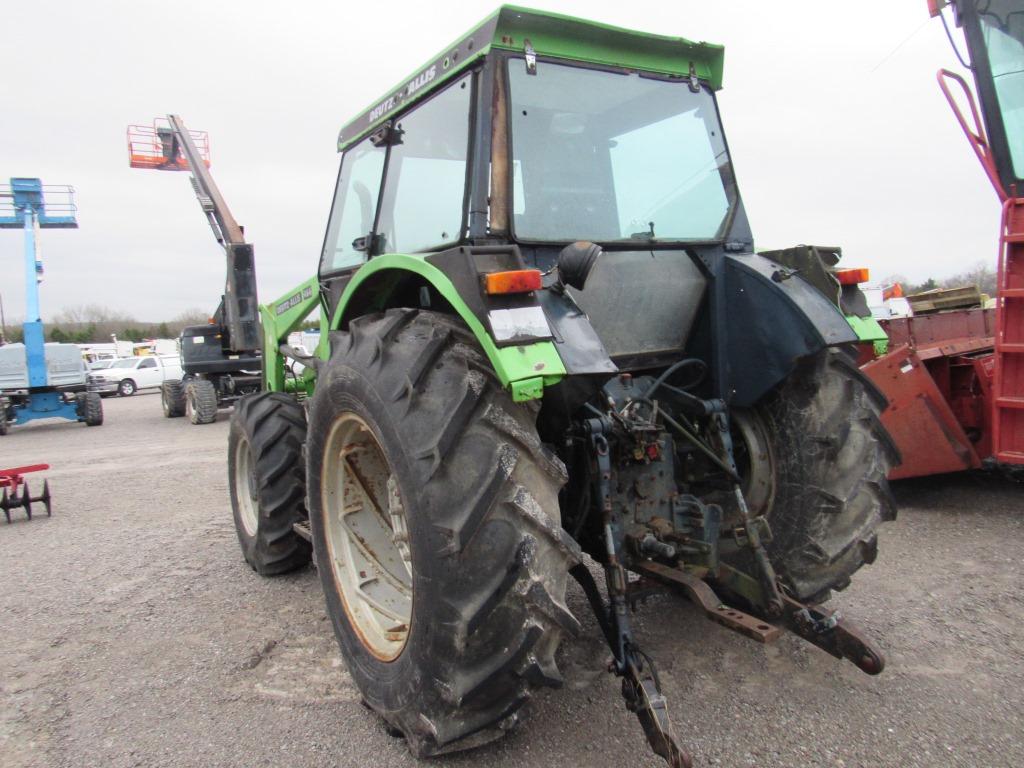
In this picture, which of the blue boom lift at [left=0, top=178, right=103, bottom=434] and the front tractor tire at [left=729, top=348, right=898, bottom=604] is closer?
the front tractor tire at [left=729, top=348, right=898, bottom=604]

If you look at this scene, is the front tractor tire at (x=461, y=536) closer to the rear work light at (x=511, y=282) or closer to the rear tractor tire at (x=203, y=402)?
the rear work light at (x=511, y=282)

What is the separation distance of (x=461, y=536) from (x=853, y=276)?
2081mm

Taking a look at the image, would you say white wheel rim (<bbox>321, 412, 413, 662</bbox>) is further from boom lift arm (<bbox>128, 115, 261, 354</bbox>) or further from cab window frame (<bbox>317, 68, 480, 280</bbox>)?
boom lift arm (<bbox>128, 115, 261, 354</bbox>)

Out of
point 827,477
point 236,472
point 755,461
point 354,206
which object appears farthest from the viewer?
point 236,472

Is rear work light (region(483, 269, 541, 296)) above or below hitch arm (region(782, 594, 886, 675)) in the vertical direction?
above

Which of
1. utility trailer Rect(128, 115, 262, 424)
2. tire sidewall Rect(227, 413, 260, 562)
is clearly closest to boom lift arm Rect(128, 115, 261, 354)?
utility trailer Rect(128, 115, 262, 424)

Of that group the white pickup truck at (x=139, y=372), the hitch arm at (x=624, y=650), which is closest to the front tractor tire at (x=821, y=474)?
the hitch arm at (x=624, y=650)

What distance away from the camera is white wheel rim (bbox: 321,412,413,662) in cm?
288

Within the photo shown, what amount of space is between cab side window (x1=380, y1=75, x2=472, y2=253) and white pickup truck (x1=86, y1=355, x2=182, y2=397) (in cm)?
2648

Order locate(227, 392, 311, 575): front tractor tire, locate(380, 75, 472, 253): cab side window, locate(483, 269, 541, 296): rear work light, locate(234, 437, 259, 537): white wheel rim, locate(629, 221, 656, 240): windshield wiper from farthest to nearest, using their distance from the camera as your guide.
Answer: locate(234, 437, 259, 537): white wheel rim < locate(227, 392, 311, 575): front tractor tire < locate(629, 221, 656, 240): windshield wiper < locate(380, 75, 472, 253): cab side window < locate(483, 269, 541, 296): rear work light

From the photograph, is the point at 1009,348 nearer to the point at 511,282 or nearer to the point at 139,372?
the point at 511,282

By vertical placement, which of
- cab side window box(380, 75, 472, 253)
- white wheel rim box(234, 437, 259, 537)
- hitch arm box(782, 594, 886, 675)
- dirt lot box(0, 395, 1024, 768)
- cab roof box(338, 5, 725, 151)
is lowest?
dirt lot box(0, 395, 1024, 768)

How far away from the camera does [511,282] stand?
83.0 inches

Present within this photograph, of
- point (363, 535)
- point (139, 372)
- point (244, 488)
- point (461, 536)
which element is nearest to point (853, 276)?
point (461, 536)
